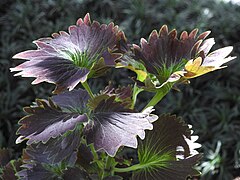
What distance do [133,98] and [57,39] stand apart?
0.16 meters

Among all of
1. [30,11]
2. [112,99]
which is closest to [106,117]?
[112,99]

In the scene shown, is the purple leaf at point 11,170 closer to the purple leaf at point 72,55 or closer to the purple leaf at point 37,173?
the purple leaf at point 37,173

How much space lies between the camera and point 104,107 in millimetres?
799

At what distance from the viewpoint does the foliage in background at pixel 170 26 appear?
217 cm

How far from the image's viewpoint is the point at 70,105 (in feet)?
2.84

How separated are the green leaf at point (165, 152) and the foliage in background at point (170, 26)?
1203 millimetres

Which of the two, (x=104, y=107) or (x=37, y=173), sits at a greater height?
(x=104, y=107)

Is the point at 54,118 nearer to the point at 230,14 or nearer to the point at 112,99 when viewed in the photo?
the point at 112,99

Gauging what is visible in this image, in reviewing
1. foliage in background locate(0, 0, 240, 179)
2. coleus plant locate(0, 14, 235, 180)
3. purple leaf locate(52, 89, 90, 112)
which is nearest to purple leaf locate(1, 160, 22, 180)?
coleus plant locate(0, 14, 235, 180)

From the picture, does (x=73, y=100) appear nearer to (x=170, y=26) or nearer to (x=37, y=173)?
(x=37, y=173)

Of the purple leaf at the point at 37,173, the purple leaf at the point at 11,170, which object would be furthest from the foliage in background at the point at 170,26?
the purple leaf at the point at 37,173

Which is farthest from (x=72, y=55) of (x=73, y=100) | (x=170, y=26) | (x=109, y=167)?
(x=170, y=26)

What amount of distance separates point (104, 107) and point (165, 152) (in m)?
0.15

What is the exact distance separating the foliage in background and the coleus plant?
1.21 meters
